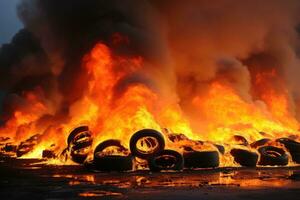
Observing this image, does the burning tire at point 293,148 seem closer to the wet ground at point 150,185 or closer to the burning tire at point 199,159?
the burning tire at point 199,159

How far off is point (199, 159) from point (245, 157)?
131 inches

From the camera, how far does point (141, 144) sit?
102ft

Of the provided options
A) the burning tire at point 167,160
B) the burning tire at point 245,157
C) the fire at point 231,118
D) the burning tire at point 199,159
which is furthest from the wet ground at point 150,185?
the fire at point 231,118

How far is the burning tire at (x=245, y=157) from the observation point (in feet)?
98.4

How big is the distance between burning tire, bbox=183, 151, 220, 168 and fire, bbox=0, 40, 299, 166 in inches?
63.9

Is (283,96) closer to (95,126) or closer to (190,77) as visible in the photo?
(190,77)

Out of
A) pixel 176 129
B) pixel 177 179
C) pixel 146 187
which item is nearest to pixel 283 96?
pixel 176 129

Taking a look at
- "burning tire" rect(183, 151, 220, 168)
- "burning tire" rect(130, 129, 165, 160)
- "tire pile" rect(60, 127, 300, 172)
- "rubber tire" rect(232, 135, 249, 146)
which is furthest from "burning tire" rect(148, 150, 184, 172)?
"rubber tire" rect(232, 135, 249, 146)

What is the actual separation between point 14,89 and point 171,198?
55616mm

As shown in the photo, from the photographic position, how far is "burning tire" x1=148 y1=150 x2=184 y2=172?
90.0 ft

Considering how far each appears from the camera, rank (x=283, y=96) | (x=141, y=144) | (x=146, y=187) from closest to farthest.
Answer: (x=146, y=187), (x=141, y=144), (x=283, y=96)

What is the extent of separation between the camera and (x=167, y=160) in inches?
1098

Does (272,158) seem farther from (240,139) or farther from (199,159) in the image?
(199,159)

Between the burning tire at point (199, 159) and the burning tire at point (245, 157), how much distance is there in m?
2.32
